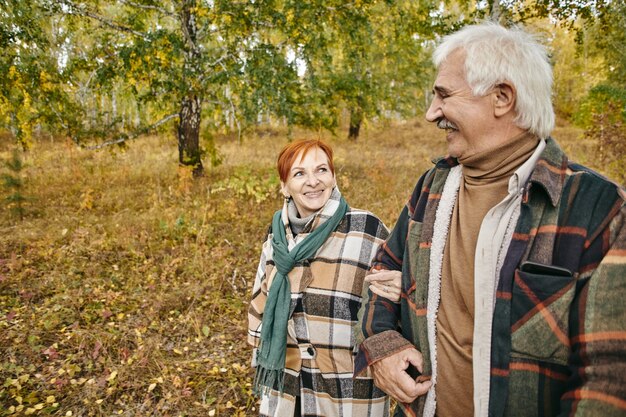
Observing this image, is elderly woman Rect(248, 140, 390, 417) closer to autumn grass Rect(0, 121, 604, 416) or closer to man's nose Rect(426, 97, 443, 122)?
man's nose Rect(426, 97, 443, 122)

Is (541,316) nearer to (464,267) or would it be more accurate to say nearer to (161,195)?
(464,267)

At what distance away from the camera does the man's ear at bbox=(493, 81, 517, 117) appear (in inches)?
53.5

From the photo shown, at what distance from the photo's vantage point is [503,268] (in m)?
1.28

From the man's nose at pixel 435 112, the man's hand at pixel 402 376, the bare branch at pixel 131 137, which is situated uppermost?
the bare branch at pixel 131 137

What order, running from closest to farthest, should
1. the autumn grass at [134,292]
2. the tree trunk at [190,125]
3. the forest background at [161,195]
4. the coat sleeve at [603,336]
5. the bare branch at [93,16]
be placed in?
the coat sleeve at [603,336]
the autumn grass at [134,292]
the forest background at [161,195]
the bare branch at [93,16]
the tree trunk at [190,125]

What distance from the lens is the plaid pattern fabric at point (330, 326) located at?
87.2 inches

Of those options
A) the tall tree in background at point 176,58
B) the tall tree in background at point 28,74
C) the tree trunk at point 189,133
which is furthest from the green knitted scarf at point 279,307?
the tree trunk at point 189,133

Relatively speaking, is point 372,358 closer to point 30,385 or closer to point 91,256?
point 30,385

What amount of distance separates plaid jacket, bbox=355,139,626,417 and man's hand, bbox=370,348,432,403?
299mm

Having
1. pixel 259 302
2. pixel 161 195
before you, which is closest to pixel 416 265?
pixel 259 302

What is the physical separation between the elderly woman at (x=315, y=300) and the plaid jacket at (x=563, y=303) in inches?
Result: 41.1

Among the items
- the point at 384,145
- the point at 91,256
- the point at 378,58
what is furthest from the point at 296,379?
the point at 378,58

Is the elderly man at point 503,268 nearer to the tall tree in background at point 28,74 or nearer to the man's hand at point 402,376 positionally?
the man's hand at point 402,376

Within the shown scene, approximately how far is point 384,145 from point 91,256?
1394 centimetres
